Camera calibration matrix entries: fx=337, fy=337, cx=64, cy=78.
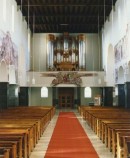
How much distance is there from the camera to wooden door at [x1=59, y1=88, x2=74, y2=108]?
128 ft

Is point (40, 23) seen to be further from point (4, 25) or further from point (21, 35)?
point (4, 25)

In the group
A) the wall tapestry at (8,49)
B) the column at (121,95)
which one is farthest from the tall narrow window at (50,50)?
the column at (121,95)

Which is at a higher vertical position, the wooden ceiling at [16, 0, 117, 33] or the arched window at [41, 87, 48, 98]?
the wooden ceiling at [16, 0, 117, 33]

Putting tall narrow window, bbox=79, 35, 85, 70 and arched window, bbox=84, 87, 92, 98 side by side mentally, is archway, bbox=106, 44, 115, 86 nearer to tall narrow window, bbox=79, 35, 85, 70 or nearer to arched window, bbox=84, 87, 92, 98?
tall narrow window, bbox=79, 35, 85, 70

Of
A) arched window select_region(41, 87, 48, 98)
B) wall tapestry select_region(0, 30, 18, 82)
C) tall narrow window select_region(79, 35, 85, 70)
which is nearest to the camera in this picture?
wall tapestry select_region(0, 30, 18, 82)

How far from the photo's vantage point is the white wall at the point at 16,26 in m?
21.5

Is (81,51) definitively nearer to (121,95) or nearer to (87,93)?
(87,93)

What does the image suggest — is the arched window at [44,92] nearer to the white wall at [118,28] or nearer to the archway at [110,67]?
the white wall at [118,28]

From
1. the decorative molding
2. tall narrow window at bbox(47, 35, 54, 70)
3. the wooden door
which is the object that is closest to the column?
the decorative molding

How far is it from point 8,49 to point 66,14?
10.3 m

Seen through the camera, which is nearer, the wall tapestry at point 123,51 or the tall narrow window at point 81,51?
the wall tapestry at point 123,51

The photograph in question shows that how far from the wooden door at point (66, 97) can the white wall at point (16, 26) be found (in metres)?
7.22

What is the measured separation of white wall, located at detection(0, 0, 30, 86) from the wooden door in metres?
7.22

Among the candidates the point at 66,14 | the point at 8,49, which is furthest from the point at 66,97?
the point at 8,49
